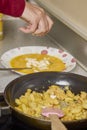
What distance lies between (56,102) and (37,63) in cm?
28

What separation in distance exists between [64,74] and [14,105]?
19 centimetres

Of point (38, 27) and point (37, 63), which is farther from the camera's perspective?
point (37, 63)

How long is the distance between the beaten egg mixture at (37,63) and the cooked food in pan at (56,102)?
15 cm

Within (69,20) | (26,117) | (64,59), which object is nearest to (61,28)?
(69,20)

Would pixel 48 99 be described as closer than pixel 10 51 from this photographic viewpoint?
Yes

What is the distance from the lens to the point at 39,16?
0.97m

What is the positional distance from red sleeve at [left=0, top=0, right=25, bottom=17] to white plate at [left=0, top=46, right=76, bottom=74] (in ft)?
0.51

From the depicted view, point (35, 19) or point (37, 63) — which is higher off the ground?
point (35, 19)

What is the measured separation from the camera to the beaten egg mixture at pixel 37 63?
1078 mm

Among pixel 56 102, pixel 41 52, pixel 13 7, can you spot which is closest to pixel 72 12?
pixel 41 52

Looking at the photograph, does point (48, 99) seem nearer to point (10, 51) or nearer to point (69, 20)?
point (10, 51)

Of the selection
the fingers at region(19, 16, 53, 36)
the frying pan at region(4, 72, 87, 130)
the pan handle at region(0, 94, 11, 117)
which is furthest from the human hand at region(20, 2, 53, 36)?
the pan handle at region(0, 94, 11, 117)

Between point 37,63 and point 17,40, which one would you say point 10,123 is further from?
point 17,40

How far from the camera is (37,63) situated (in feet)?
3.65
